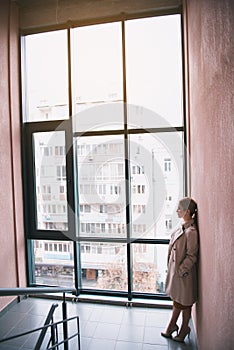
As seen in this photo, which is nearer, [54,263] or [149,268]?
[149,268]

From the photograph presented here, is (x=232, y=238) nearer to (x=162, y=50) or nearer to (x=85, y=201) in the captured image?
(x=85, y=201)

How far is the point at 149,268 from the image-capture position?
3.43 metres

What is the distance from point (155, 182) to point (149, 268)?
120 centimetres

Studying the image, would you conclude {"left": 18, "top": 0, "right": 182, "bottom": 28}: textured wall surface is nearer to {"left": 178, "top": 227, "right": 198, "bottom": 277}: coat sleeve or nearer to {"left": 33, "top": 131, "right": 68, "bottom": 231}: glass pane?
{"left": 33, "top": 131, "right": 68, "bottom": 231}: glass pane

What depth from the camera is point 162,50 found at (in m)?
3.27

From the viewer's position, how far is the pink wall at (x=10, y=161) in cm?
324

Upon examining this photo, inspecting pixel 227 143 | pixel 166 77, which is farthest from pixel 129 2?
pixel 227 143

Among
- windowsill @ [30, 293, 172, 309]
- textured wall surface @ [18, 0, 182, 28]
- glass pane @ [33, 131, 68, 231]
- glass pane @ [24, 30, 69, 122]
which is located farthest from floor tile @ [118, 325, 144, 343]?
textured wall surface @ [18, 0, 182, 28]

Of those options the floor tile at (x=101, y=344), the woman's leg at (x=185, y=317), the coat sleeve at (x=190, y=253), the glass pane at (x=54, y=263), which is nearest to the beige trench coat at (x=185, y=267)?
the coat sleeve at (x=190, y=253)

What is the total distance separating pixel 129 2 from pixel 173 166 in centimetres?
227

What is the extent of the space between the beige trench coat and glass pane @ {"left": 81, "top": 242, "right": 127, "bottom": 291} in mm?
1133

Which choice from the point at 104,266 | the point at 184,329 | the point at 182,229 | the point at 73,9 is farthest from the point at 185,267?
the point at 73,9

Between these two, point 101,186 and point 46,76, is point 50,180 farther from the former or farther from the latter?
point 46,76

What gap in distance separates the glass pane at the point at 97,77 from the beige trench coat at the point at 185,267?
5.67 ft
